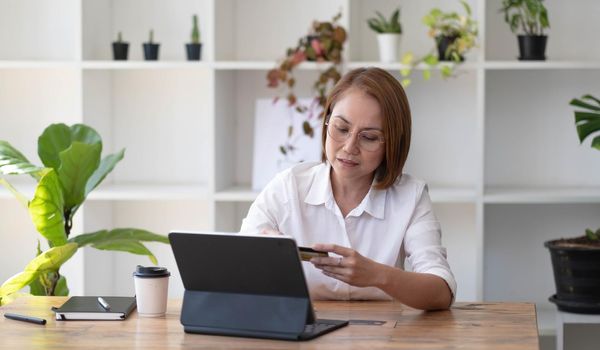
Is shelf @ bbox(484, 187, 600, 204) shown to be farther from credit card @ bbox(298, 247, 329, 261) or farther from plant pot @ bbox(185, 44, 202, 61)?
credit card @ bbox(298, 247, 329, 261)

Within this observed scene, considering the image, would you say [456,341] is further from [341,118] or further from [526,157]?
[526,157]

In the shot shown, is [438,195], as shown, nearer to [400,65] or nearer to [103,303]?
→ [400,65]

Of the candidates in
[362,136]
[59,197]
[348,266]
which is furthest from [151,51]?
[348,266]

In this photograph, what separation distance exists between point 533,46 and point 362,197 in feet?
5.17

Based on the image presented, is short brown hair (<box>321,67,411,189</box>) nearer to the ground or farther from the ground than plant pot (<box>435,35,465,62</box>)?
nearer to the ground

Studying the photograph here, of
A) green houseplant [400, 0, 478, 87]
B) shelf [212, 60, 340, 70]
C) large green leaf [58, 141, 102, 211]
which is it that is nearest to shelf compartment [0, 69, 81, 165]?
shelf [212, 60, 340, 70]

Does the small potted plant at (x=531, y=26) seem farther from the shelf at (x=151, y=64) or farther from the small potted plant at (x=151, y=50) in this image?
the small potted plant at (x=151, y=50)

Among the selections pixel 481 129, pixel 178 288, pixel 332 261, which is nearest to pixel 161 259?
pixel 178 288

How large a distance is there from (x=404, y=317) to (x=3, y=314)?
1.00 m

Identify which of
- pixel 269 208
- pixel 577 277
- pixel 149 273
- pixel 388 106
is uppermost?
pixel 388 106

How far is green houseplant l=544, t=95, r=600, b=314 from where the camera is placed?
3.74m

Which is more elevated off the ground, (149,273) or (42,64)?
(42,64)

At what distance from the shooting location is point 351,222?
2812mm

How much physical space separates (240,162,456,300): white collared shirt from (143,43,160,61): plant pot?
5.19 feet
